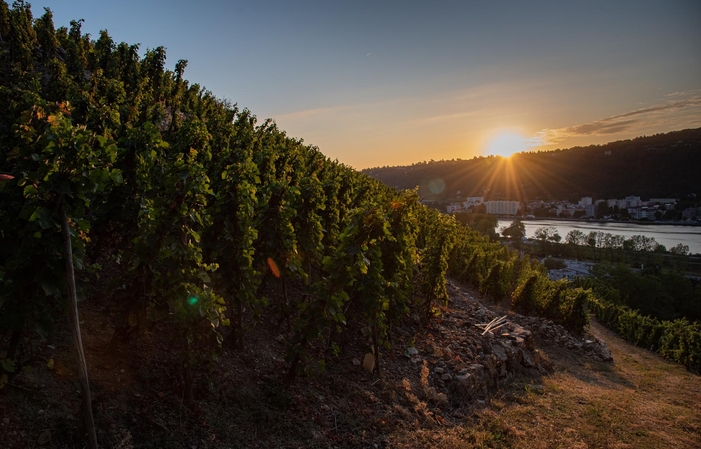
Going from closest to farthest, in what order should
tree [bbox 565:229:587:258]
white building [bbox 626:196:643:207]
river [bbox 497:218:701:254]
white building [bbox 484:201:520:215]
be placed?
tree [bbox 565:229:587:258], river [bbox 497:218:701:254], white building [bbox 626:196:643:207], white building [bbox 484:201:520:215]

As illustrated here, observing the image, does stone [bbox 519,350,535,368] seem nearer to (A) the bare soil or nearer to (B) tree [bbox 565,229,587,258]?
(A) the bare soil

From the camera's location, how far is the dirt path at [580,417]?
24.1ft

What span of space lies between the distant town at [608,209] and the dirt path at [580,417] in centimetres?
12336

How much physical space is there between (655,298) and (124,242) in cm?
6595

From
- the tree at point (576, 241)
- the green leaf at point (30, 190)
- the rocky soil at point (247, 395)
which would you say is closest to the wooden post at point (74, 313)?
the green leaf at point (30, 190)

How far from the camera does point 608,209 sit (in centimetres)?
14275

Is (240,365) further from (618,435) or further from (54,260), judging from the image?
(618,435)

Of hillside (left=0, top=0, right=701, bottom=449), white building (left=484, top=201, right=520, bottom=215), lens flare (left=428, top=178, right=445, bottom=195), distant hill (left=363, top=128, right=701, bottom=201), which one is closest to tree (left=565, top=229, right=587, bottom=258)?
distant hill (left=363, top=128, right=701, bottom=201)

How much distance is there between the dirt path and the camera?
7.33 m

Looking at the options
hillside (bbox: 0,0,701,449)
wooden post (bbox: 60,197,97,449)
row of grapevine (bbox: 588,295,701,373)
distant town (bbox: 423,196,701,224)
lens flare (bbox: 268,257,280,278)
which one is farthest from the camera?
distant town (bbox: 423,196,701,224)

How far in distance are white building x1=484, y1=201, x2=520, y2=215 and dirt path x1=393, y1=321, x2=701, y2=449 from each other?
17931cm

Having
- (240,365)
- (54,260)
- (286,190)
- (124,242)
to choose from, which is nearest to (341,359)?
(240,365)

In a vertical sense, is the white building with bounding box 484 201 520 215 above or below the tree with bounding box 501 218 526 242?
above

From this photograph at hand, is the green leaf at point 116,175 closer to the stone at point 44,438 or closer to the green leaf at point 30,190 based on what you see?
the green leaf at point 30,190
